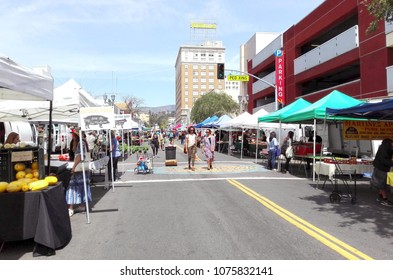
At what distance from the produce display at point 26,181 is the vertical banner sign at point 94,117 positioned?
165cm

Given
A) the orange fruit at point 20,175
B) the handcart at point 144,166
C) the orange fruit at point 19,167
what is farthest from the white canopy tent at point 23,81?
the handcart at point 144,166

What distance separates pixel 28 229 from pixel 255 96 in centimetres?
4505

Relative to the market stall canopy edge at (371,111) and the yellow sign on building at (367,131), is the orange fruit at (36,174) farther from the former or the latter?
the yellow sign on building at (367,131)

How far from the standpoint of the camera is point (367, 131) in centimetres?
1187

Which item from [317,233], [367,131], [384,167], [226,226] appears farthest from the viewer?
[367,131]

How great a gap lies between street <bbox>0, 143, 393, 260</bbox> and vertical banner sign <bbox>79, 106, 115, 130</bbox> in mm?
1897

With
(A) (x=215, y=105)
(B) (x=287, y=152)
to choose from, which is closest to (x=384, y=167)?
(B) (x=287, y=152)

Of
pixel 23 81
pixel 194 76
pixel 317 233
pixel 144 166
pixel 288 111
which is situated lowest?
pixel 317 233

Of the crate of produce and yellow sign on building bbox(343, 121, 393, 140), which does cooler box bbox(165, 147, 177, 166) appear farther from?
the crate of produce

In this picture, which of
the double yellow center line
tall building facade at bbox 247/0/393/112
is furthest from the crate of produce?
tall building facade at bbox 247/0/393/112

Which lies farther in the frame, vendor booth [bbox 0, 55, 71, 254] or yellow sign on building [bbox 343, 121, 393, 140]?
yellow sign on building [bbox 343, 121, 393, 140]

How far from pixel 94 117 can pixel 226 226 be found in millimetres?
3830

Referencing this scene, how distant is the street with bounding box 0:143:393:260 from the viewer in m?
5.19

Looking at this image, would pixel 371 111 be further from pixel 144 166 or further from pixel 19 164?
pixel 144 166
